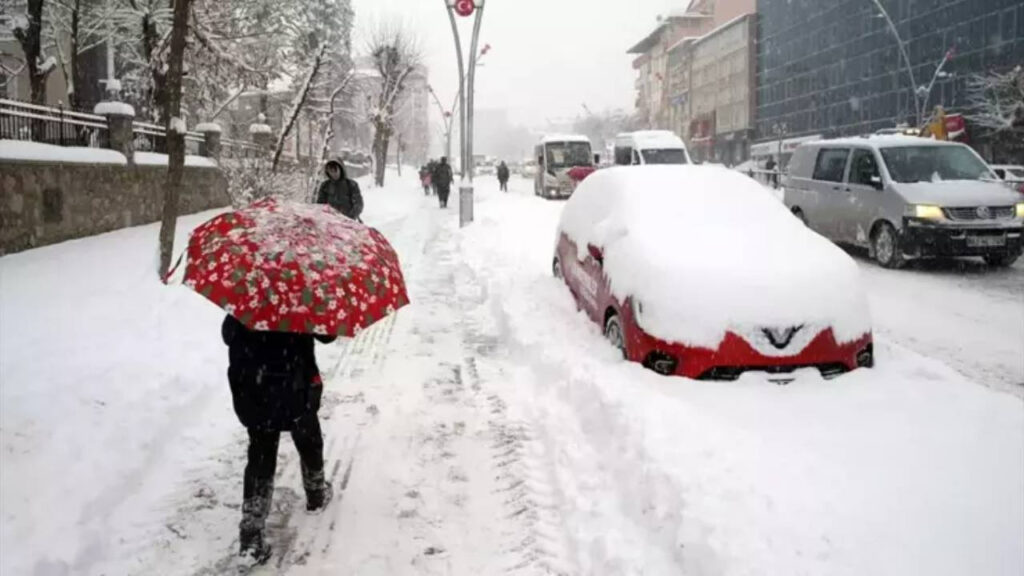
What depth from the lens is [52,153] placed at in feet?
39.9

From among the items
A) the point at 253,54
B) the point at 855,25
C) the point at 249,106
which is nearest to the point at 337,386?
the point at 253,54

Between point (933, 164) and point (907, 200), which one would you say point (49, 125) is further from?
point (933, 164)

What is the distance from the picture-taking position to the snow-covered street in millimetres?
3498

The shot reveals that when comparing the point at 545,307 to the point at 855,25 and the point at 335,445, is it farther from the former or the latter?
the point at 855,25

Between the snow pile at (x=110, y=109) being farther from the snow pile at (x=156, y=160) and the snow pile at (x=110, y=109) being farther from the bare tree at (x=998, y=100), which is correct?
the bare tree at (x=998, y=100)

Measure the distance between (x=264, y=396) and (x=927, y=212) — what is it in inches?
388

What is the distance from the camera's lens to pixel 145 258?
38.7 feet

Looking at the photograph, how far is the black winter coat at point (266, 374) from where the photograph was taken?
133 inches

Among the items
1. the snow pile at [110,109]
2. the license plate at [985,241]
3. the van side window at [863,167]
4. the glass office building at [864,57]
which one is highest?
the glass office building at [864,57]

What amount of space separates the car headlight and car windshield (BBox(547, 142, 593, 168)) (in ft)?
75.5

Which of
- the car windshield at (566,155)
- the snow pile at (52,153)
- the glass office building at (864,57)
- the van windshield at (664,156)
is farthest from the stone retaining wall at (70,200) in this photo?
the glass office building at (864,57)

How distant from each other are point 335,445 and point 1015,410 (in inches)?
171

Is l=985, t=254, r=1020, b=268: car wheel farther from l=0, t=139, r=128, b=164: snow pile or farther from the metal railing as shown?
the metal railing

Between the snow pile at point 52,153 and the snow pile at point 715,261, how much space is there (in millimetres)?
8598
